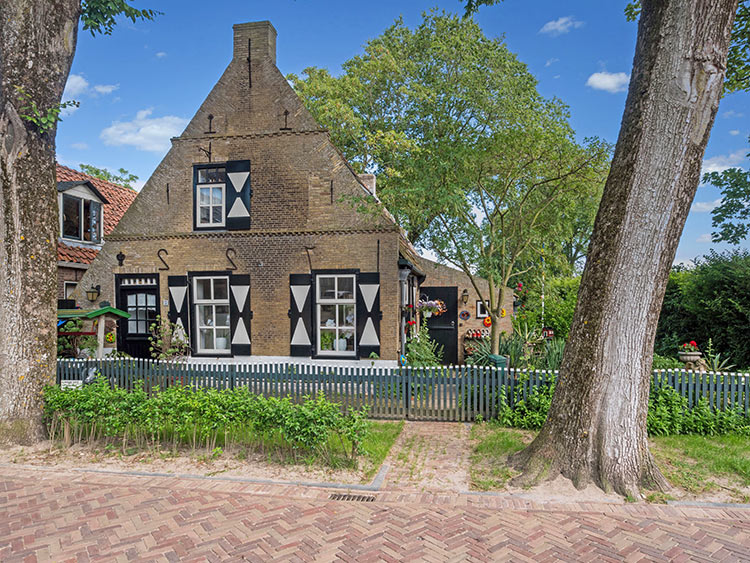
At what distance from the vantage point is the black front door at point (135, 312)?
1238 cm

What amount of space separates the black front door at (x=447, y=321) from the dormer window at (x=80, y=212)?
1080 centimetres

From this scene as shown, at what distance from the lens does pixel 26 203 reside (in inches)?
271

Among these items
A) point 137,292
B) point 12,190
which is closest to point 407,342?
point 137,292

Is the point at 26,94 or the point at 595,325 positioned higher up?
the point at 26,94

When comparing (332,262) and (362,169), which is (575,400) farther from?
(362,169)

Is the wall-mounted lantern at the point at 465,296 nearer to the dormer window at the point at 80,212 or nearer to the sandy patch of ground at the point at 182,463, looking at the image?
the sandy patch of ground at the point at 182,463

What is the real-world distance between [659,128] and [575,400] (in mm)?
3069

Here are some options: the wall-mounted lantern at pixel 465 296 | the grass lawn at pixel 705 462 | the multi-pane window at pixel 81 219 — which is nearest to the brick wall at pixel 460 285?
the wall-mounted lantern at pixel 465 296

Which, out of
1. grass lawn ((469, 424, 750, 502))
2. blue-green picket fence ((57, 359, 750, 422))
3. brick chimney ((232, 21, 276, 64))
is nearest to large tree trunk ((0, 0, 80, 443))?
blue-green picket fence ((57, 359, 750, 422))

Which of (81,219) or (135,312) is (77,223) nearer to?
(81,219)

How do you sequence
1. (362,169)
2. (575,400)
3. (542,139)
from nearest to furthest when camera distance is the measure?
(575,400), (542,139), (362,169)

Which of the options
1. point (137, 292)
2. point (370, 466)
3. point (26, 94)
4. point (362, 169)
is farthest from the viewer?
point (362, 169)

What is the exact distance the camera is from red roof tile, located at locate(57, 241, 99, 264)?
46.4ft

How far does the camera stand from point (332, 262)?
36.8 ft
